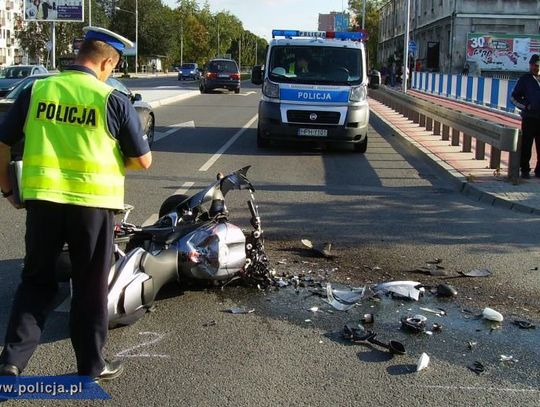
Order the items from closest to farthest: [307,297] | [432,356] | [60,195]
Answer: [60,195], [432,356], [307,297]

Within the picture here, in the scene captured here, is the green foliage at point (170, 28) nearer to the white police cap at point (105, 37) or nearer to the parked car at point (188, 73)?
the parked car at point (188, 73)

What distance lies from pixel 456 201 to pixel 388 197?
95 centimetres

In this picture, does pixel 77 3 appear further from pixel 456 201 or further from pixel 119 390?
pixel 119 390

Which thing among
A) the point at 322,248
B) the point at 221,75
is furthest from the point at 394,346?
the point at 221,75

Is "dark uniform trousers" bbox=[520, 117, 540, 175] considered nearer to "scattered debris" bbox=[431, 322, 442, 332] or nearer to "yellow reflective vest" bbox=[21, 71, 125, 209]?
"scattered debris" bbox=[431, 322, 442, 332]

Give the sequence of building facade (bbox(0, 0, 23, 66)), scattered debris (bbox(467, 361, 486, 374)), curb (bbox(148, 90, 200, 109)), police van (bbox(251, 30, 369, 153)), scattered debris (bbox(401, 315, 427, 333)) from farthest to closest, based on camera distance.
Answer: building facade (bbox(0, 0, 23, 66)) < curb (bbox(148, 90, 200, 109)) < police van (bbox(251, 30, 369, 153)) < scattered debris (bbox(401, 315, 427, 333)) < scattered debris (bbox(467, 361, 486, 374))

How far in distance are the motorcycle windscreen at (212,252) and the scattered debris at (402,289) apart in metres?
1.18

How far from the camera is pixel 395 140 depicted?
18.4 meters

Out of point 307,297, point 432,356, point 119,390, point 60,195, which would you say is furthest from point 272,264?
point 60,195

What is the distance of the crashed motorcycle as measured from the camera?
189 inches

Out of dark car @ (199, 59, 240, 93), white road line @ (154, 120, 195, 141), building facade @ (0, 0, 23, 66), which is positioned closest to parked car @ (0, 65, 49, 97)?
white road line @ (154, 120, 195, 141)

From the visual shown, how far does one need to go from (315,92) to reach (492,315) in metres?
9.59

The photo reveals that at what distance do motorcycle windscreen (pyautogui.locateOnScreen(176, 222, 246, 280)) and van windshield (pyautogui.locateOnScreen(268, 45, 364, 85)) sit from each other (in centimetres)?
939

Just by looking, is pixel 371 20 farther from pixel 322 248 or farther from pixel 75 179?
pixel 75 179
